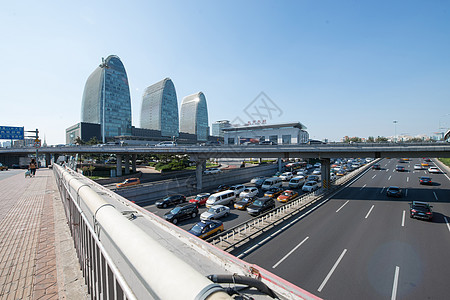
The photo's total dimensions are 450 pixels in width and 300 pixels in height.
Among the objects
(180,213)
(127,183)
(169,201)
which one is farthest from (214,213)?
(127,183)

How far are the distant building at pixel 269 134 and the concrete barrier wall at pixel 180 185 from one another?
112 feet

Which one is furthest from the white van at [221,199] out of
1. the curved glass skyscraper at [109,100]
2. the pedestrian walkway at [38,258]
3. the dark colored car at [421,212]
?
the curved glass skyscraper at [109,100]

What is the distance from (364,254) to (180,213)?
14371 mm

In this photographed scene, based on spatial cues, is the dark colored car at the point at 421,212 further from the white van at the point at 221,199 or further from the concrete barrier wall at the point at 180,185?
the concrete barrier wall at the point at 180,185

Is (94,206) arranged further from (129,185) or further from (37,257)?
(129,185)

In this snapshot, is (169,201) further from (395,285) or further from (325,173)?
(325,173)

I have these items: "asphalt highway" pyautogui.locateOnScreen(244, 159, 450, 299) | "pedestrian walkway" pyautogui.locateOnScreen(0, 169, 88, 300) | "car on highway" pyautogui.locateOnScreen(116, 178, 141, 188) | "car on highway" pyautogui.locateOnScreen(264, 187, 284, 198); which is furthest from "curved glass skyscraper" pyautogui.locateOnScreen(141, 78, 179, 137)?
"pedestrian walkway" pyautogui.locateOnScreen(0, 169, 88, 300)

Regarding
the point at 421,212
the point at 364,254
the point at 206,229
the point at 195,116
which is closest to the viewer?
the point at 364,254

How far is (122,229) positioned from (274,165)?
182 feet

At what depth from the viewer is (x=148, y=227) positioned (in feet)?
11.4

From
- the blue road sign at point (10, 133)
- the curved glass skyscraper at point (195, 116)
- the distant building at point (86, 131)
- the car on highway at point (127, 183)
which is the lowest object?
the car on highway at point (127, 183)

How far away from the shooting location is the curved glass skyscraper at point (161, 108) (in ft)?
436

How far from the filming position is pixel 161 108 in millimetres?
131750

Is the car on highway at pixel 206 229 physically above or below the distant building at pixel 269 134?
below
